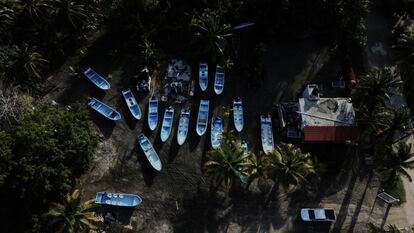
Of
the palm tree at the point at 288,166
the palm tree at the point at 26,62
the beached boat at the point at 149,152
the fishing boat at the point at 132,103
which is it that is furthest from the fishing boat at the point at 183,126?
the palm tree at the point at 26,62

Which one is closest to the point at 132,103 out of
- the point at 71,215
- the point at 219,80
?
the point at 219,80

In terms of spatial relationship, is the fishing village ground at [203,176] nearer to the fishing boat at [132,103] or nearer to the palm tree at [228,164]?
the fishing boat at [132,103]

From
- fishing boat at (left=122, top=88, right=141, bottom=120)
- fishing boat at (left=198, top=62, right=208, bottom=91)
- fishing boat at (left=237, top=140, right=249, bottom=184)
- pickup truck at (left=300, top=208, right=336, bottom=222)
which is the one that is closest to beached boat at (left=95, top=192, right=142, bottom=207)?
fishing boat at (left=122, top=88, right=141, bottom=120)

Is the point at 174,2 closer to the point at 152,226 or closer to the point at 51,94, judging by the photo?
the point at 51,94

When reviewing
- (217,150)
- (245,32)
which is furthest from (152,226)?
(245,32)

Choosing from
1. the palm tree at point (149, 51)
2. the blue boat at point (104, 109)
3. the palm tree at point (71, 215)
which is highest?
the palm tree at point (149, 51)

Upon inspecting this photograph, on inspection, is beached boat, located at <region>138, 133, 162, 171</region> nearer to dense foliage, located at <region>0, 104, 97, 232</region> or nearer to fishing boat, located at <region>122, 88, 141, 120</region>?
fishing boat, located at <region>122, 88, 141, 120</region>
